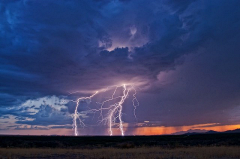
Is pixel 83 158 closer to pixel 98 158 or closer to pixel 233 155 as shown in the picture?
pixel 98 158

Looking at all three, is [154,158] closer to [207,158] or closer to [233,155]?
[207,158]

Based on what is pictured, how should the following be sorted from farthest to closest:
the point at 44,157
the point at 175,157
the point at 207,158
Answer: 1. the point at 44,157
2. the point at 175,157
3. the point at 207,158

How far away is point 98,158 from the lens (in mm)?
18969

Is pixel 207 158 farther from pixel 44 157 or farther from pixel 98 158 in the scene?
pixel 44 157

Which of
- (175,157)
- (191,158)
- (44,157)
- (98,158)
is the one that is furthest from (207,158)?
(44,157)

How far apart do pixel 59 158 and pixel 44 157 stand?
1998mm

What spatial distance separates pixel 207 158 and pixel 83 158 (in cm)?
936

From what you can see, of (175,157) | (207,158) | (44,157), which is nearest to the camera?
(207,158)

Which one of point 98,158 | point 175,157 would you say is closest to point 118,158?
point 98,158

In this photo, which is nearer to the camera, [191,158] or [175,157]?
[191,158]

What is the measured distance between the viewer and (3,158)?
18.3 meters

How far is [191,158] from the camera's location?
58.6 feet

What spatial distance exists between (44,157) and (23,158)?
1.78 meters

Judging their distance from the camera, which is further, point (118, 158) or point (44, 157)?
point (44, 157)
